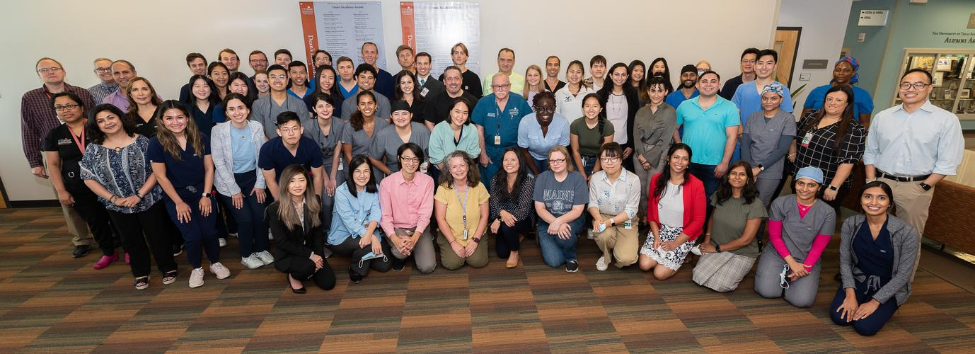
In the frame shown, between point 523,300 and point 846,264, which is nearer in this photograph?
point 846,264

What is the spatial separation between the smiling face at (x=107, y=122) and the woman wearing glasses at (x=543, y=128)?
9.74 feet

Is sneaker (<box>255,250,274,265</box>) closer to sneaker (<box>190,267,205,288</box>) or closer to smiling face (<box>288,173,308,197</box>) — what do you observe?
sneaker (<box>190,267,205,288</box>)

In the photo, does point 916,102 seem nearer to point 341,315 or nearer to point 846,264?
point 846,264

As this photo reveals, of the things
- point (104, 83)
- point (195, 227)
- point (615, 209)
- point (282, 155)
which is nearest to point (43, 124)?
point (104, 83)

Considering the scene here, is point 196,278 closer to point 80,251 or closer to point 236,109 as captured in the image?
point 236,109

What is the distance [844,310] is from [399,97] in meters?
3.80

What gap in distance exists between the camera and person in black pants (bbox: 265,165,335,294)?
297 cm

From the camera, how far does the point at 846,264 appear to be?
271cm

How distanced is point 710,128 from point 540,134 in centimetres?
142

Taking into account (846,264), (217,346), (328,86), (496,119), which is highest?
(328,86)

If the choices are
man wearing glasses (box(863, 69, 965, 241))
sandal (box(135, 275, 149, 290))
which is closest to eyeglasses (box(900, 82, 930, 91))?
man wearing glasses (box(863, 69, 965, 241))

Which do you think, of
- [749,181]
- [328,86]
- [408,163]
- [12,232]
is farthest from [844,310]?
Answer: [12,232]

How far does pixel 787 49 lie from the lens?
7.20 meters

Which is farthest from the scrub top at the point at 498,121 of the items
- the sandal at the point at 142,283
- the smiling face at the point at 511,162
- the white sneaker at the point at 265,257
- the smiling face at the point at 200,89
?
the sandal at the point at 142,283
